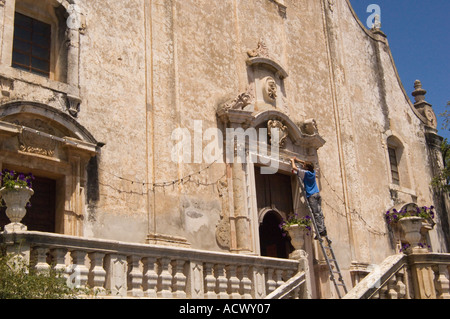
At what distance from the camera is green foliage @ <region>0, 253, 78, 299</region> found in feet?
21.2

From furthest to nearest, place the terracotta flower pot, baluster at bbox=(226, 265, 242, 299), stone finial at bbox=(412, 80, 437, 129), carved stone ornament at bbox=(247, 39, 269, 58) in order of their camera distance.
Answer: stone finial at bbox=(412, 80, 437, 129) → carved stone ornament at bbox=(247, 39, 269, 58) → the terracotta flower pot → baluster at bbox=(226, 265, 242, 299)

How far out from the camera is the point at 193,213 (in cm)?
1275

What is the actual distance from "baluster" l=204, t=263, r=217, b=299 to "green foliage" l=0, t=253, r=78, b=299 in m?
2.44

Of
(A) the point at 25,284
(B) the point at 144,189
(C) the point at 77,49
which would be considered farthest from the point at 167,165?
(A) the point at 25,284

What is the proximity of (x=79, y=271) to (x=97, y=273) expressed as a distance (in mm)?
275

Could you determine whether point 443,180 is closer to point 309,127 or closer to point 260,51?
point 309,127

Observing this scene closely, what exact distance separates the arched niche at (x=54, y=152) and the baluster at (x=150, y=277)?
2669 millimetres

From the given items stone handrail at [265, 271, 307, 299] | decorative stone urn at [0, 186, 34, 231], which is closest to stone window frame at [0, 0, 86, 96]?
decorative stone urn at [0, 186, 34, 231]

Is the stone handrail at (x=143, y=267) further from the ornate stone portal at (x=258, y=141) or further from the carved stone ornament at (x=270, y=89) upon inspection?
the carved stone ornament at (x=270, y=89)

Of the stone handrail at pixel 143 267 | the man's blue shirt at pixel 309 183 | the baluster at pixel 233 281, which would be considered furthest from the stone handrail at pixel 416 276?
the man's blue shirt at pixel 309 183

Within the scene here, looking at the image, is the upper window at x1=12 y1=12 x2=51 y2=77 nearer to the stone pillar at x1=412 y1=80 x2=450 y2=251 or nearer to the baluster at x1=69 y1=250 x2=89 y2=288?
the baluster at x1=69 y1=250 x2=89 y2=288

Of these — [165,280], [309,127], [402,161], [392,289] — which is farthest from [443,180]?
[165,280]

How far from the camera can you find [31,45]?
11438mm

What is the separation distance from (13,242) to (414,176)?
15.4 meters
